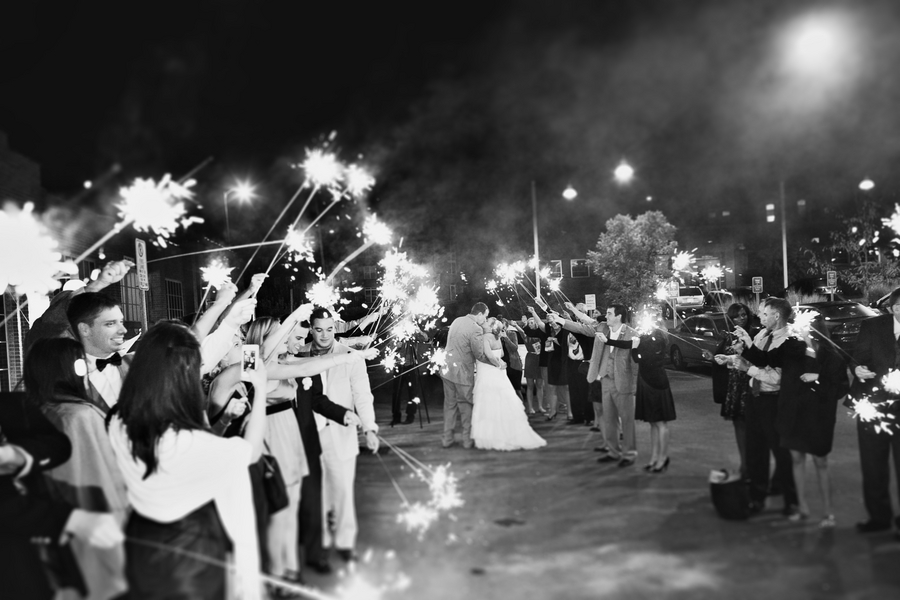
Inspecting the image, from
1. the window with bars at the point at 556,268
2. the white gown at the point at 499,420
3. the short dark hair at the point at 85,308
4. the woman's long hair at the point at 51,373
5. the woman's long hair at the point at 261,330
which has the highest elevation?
the window with bars at the point at 556,268

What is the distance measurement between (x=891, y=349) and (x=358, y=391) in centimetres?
460

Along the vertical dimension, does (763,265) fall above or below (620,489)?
above

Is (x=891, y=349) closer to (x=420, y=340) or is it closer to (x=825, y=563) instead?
(x=825, y=563)

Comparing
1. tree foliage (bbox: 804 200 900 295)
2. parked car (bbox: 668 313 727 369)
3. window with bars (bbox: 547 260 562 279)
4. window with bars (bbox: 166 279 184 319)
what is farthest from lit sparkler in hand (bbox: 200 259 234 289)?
window with bars (bbox: 547 260 562 279)

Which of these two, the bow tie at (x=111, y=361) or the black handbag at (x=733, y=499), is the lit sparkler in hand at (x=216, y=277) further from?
the black handbag at (x=733, y=499)

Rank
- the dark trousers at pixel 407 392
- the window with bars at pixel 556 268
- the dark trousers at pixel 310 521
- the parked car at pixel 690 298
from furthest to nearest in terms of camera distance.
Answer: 1. the window with bars at pixel 556 268
2. the parked car at pixel 690 298
3. the dark trousers at pixel 407 392
4. the dark trousers at pixel 310 521

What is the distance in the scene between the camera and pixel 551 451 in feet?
31.4

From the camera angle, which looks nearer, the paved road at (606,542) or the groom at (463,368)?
the paved road at (606,542)

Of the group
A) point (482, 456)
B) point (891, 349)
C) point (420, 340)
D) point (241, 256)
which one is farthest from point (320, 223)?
point (891, 349)

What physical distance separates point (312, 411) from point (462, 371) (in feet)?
17.1

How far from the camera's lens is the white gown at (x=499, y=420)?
9859 millimetres

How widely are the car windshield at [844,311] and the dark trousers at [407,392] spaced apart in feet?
34.8

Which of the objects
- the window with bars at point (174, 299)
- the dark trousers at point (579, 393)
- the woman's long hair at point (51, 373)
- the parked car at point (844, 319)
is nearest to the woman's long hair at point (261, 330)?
the woman's long hair at point (51, 373)

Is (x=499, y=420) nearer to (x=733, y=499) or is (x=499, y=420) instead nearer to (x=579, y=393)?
(x=579, y=393)
